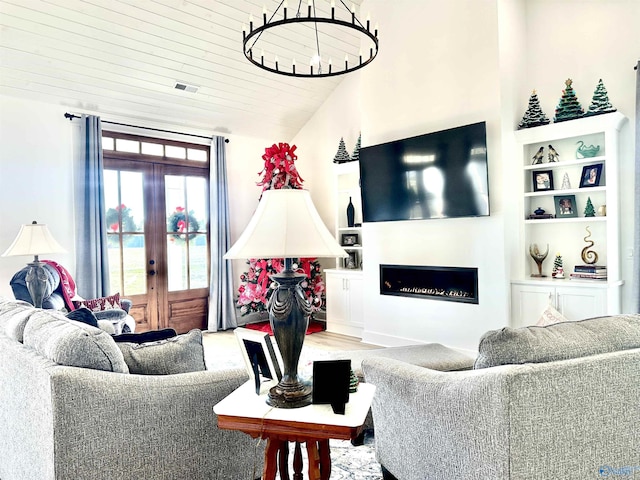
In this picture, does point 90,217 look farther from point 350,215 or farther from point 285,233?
point 285,233

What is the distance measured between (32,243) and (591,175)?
4.98 metres

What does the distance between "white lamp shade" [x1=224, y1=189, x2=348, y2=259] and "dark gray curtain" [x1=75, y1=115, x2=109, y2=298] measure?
12.5 ft

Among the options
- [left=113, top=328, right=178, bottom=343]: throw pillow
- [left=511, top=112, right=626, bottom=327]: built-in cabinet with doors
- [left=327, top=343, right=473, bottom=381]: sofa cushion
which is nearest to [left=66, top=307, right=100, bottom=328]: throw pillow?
[left=113, top=328, right=178, bottom=343]: throw pillow

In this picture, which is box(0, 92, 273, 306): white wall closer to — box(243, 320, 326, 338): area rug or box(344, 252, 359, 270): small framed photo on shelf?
box(243, 320, 326, 338): area rug

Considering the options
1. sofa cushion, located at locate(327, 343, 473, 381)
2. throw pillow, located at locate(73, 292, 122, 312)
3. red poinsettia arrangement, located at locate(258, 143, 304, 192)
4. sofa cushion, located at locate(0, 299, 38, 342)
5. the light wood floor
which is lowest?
the light wood floor

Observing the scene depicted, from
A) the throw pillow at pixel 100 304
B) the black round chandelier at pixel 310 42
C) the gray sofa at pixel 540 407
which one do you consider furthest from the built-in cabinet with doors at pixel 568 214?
the throw pillow at pixel 100 304

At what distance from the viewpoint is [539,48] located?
434 cm

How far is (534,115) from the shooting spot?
4066 millimetres

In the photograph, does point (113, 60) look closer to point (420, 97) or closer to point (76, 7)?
point (76, 7)

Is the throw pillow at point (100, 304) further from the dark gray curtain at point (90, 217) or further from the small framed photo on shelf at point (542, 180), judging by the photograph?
the small framed photo on shelf at point (542, 180)

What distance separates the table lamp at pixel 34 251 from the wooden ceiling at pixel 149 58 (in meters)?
1.75

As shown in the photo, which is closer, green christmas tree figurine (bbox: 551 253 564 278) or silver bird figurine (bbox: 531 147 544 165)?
green christmas tree figurine (bbox: 551 253 564 278)

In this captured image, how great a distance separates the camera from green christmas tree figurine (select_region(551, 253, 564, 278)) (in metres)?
4.05

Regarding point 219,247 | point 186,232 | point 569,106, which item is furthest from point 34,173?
point 569,106
